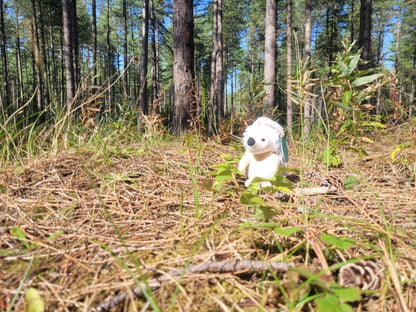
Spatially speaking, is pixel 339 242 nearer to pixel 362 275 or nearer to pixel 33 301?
pixel 362 275

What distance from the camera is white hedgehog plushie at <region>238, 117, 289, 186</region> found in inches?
52.6

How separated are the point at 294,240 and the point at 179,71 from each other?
9.12ft

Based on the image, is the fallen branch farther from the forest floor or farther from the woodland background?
the woodland background

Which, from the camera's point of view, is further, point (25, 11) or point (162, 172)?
point (25, 11)

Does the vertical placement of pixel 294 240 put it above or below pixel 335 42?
below

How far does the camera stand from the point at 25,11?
14.3m

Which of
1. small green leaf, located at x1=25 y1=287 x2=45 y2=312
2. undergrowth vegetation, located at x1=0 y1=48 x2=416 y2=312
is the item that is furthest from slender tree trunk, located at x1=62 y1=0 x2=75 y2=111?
small green leaf, located at x1=25 y1=287 x2=45 y2=312

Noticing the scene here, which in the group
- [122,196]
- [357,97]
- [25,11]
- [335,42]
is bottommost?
[122,196]

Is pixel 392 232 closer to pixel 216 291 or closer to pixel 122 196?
pixel 216 291

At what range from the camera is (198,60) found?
2247 cm

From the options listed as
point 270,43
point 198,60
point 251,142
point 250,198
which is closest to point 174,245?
point 250,198

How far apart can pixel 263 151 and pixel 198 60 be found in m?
23.1

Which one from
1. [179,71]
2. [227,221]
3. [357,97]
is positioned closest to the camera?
[227,221]

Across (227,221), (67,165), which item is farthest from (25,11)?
(227,221)
